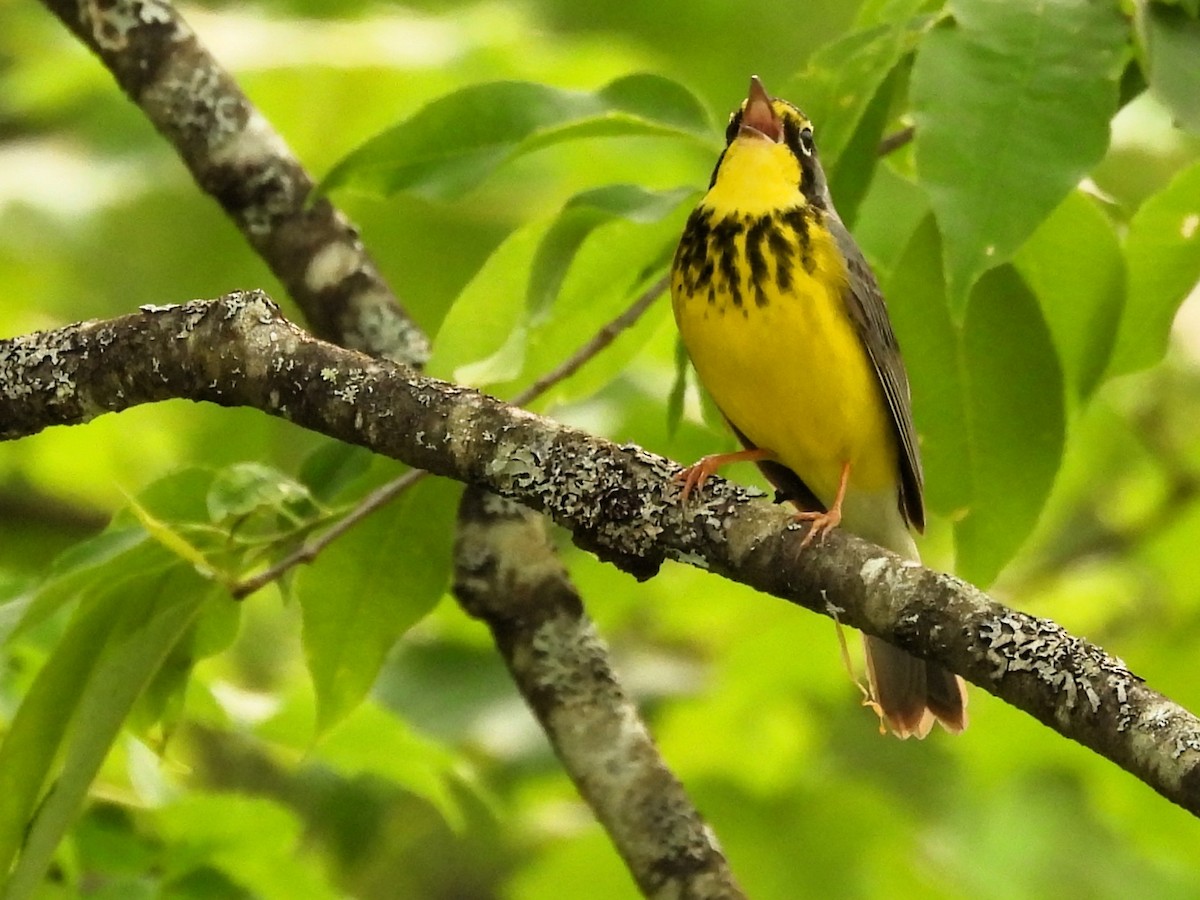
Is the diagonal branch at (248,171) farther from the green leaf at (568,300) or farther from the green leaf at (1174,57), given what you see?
the green leaf at (1174,57)

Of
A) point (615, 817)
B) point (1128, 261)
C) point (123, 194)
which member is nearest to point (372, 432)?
point (615, 817)

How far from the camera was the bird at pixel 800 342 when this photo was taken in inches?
Answer: 135

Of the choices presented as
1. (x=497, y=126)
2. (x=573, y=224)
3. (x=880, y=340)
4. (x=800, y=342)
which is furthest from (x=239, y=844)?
(x=880, y=340)

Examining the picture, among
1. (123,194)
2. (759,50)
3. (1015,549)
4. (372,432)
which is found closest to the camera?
(372,432)

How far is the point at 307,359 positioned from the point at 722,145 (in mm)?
1061

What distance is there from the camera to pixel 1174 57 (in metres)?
2.55

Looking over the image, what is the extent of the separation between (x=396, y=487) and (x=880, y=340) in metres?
1.26

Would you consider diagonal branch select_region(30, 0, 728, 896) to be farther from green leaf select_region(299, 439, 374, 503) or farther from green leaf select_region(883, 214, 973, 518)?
green leaf select_region(883, 214, 973, 518)

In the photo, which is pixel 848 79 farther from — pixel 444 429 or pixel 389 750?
pixel 389 750

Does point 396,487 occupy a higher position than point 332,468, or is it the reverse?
point 332,468

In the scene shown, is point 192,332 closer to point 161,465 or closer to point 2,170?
point 2,170

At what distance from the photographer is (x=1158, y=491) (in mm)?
6184

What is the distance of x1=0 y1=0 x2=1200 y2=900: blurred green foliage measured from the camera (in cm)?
263

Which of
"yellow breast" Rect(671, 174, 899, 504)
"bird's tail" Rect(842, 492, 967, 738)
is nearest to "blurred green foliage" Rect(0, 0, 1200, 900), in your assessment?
"yellow breast" Rect(671, 174, 899, 504)
